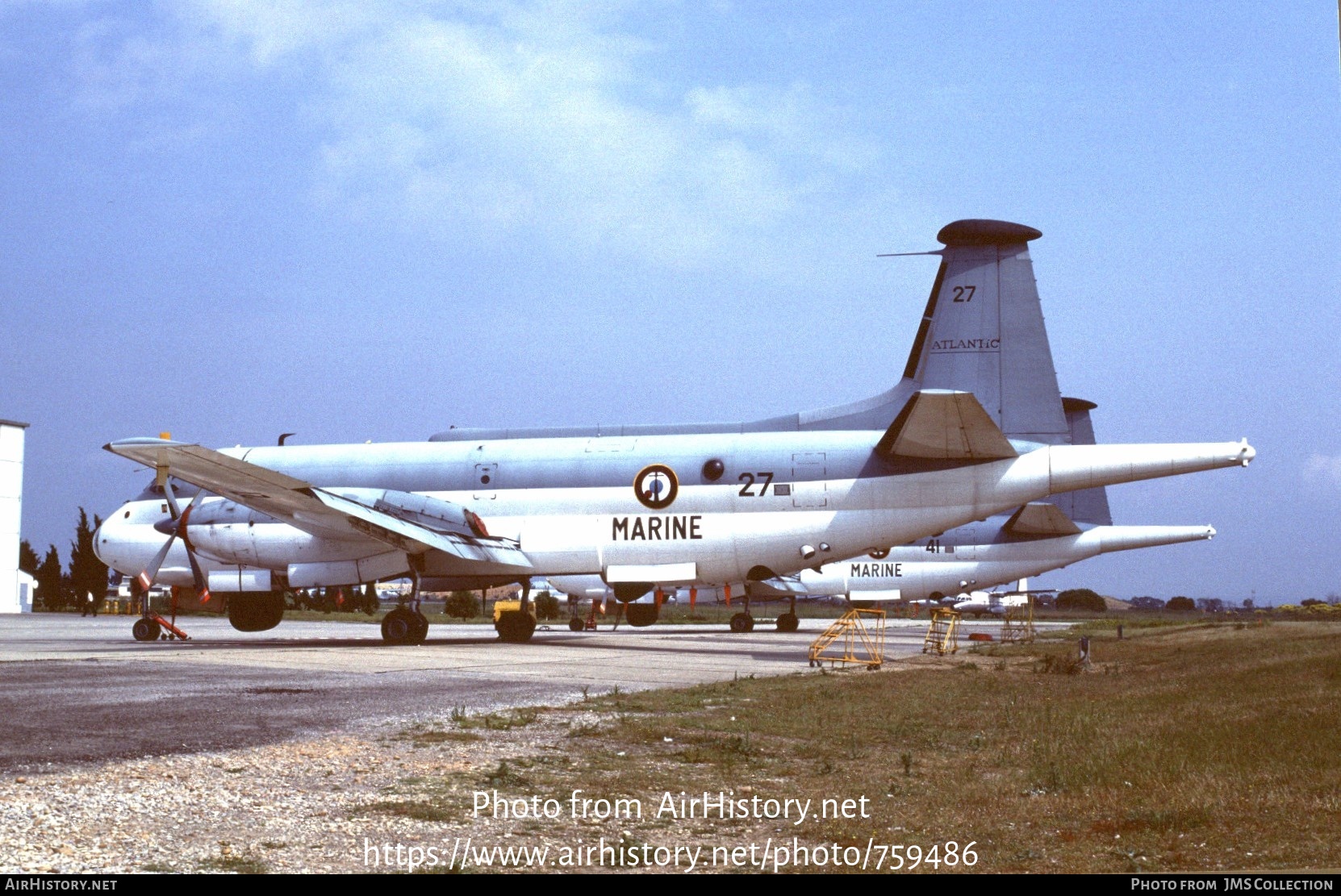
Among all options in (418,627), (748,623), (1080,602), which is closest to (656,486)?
(418,627)

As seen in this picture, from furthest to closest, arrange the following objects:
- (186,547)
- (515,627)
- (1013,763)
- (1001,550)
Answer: (1001,550)
(515,627)
(186,547)
(1013,763)

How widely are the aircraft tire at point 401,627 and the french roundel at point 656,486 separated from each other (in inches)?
230

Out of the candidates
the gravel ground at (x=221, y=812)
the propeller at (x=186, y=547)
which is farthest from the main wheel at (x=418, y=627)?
the gravel ground at (x=221, y=812)

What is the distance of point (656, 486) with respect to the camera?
2644cm

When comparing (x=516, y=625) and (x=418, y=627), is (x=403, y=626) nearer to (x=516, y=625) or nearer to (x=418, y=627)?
(x=418, y=627)

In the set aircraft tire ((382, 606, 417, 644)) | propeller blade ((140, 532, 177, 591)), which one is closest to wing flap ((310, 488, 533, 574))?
aircraft tire ((382, 606, 417, 644))

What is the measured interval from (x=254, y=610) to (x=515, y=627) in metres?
6.41

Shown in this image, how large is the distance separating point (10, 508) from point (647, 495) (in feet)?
170

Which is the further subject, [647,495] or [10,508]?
[10,508]

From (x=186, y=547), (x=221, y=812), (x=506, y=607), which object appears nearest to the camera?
(x=221, y=812)

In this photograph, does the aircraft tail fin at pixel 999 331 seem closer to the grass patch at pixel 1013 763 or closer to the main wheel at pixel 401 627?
the grass patch at pixel 1013 763

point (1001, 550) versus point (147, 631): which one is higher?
point (1001, 550)
